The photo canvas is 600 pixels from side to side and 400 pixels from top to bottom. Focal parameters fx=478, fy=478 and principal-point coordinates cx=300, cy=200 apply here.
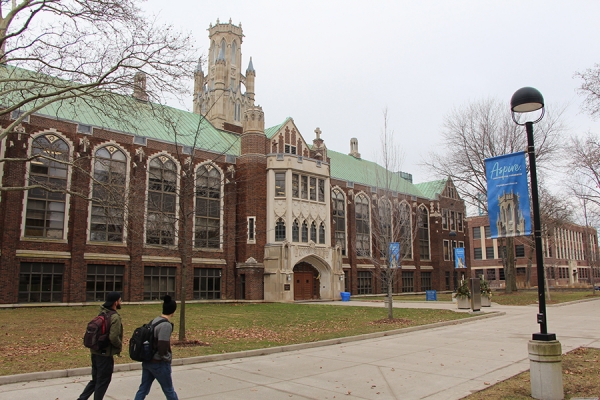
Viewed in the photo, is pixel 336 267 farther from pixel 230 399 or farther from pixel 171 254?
pixel 230 399

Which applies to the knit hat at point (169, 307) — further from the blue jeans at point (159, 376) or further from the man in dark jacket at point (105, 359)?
the man in dark jacket at point (105, 359)

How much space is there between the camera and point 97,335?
20.3 feet

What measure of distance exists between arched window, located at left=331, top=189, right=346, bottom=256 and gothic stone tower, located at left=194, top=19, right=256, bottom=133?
21.2 meters

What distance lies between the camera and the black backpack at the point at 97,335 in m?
6.16

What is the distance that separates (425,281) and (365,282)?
33.9 feet

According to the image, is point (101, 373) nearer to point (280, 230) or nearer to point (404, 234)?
point (404, 234)

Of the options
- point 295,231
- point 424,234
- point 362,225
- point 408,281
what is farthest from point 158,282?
point 424,234

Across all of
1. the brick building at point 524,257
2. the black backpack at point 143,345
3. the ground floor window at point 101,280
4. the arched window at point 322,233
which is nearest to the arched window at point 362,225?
the arched window at point 322,233

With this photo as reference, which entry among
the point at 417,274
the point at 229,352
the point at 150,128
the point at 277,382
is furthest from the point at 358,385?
the point at 417,274

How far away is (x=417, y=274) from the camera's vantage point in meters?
51.9

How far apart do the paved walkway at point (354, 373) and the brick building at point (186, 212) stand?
6.68 meters

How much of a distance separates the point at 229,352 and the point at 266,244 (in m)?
24.4

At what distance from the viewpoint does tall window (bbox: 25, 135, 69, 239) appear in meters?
27.2

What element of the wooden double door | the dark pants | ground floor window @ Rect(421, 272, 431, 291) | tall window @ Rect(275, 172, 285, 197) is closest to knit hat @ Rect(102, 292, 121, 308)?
the dark pants
